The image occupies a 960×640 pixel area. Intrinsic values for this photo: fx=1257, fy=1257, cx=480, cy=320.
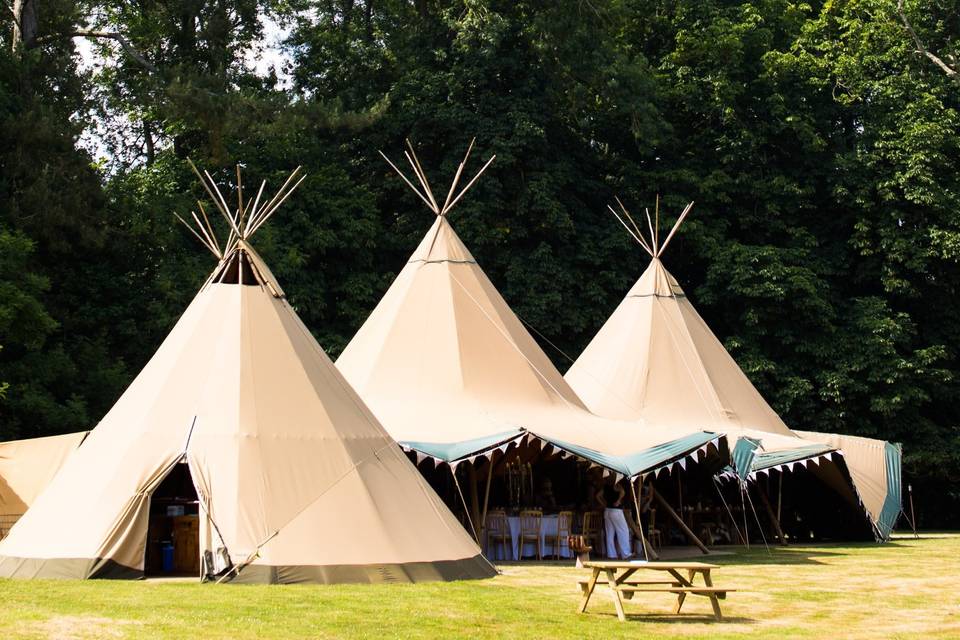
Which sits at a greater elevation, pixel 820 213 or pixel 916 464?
pixel 820 213

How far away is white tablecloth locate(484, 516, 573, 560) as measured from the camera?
18297 mm

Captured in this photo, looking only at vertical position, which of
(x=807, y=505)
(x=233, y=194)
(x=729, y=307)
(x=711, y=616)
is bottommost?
(x=711, y=616)

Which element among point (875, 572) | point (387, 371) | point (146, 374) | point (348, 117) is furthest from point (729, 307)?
point (146, 374)

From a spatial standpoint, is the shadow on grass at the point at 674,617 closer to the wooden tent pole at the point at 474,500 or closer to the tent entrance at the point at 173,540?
the tent entrance at the point at 173,540

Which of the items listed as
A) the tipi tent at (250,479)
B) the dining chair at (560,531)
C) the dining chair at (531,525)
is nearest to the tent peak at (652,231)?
the dining chair at (560,531)

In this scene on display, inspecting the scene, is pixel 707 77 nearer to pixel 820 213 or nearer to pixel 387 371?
pixel 820 213

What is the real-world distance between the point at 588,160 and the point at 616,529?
17791mm

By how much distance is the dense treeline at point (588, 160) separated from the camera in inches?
1128

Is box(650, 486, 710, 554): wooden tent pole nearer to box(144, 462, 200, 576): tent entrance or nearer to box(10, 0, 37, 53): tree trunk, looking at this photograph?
box(144, 462, 200, 576): tent entrance

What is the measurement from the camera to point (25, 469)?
19.7m

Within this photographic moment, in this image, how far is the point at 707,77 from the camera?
33.4 meters

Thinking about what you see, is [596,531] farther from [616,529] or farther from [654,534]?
[654,534]

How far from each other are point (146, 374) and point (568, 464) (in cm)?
878

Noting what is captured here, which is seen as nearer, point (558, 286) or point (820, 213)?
point (558, 286)
